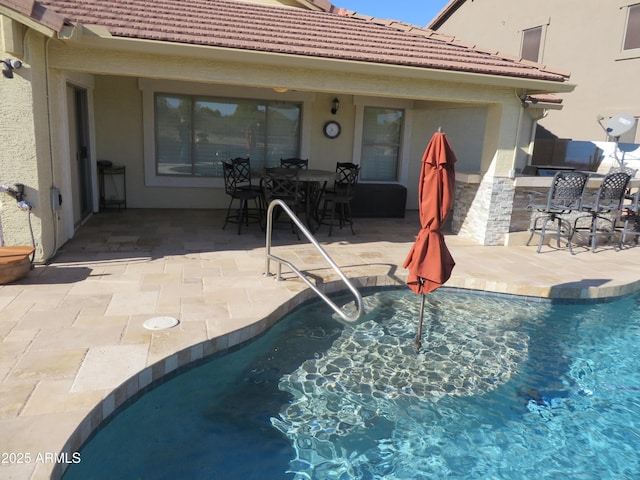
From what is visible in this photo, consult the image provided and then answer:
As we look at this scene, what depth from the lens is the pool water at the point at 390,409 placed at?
369cm

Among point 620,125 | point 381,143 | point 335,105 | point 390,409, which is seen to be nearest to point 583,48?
point 620,125

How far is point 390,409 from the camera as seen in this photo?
14.3 ft

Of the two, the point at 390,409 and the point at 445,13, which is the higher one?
the point at 445,13

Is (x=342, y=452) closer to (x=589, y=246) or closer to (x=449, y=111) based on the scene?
(x=589, y=246)

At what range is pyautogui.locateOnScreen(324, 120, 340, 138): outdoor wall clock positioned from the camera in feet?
38.0

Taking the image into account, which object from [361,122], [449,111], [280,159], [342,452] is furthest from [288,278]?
[449,111]

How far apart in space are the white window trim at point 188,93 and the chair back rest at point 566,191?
17.9 feet

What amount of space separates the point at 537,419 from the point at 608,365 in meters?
1.63

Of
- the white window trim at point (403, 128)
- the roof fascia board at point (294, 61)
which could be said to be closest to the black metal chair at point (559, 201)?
the roof fascia board at point (294, 61)

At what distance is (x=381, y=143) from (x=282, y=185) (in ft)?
15.0

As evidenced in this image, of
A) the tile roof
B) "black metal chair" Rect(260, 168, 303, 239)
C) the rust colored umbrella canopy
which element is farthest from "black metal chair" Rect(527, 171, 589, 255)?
the rust colored umbrella canopy

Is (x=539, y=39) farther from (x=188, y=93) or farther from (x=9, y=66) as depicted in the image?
(x=9, y=66)

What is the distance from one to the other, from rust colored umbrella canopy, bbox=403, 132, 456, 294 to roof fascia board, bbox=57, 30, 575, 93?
2789 mm

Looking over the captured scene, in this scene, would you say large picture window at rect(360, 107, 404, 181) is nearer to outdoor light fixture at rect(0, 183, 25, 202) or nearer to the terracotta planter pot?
outdoor light fixture at rect(0, 183, 25, 202)
